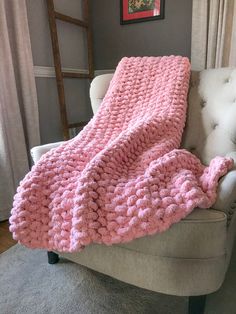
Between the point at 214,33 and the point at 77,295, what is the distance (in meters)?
1.66

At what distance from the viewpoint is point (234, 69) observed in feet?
4.04

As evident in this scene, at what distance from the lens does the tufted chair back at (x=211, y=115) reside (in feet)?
3.68

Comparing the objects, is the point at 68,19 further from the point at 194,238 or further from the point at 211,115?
the point at 194,238

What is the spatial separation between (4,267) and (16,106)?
89cm

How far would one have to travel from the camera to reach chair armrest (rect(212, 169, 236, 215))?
28.8 inches

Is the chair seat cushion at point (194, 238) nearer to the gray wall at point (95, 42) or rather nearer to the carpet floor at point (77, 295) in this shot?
the carpet floor at point (77, 295)

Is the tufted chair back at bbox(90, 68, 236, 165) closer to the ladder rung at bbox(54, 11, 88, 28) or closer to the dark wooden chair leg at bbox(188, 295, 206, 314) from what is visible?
the dark wooden chair leg at bbox(188, 295, 206, 314)

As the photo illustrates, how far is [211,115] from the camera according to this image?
1.21 metres

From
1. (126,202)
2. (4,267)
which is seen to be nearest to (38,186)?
(126,202)

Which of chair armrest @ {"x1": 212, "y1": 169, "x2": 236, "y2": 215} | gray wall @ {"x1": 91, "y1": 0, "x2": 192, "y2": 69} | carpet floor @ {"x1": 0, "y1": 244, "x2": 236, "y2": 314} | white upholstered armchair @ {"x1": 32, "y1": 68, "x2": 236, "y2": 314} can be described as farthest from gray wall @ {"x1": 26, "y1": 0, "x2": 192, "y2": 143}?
chair armrest @ {"x1": 212, "y1": 169, "x2": 236, "y2": 215}

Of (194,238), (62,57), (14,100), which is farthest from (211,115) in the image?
(62,57)

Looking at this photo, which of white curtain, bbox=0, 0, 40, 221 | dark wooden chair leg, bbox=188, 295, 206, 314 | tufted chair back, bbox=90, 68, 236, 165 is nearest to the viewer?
dark wooden chair leg, bbox=188, 295, 206, 314

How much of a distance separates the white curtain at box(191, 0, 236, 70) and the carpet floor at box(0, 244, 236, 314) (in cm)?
124

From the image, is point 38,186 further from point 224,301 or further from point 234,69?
point 234,69
